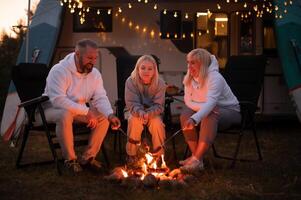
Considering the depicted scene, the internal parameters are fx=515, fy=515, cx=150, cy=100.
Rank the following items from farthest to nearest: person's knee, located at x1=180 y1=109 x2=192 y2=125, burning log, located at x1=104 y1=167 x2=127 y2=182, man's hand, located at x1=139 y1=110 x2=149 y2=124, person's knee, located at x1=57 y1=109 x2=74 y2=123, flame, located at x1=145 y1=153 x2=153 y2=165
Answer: person's knee, located at x1=180 y1=109 x2=192 y2=125
man's hand, located at x1=139 y1=110 x2=149 y2=124
person's knee, located at x1=57 y1=109 x2=74 y2=123
flame, located at x1=145 y1=153 x2=153 y2=165
burning log, located at x1=104 y1=167 x2=127 y2=182

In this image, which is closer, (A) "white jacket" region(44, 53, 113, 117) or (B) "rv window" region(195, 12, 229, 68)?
(A) "white jacket" region(44, 53, 113, 117)

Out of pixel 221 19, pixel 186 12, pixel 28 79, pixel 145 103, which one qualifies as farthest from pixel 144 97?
pixel 221 19

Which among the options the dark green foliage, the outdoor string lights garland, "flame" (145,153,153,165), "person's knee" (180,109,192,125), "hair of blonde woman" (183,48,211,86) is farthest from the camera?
the dark green foliage

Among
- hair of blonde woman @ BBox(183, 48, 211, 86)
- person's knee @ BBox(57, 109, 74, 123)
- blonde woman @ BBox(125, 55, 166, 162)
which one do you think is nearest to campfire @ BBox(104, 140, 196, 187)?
blonde woman @ BBox(125, 55, 166, 162)

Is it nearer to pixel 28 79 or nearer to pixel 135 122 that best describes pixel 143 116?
pixel 135 122

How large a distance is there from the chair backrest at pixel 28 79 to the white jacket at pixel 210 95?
4.78ft

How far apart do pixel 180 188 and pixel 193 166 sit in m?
0.48

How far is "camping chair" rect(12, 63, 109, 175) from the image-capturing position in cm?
430

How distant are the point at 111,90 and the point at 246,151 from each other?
2.73 meters

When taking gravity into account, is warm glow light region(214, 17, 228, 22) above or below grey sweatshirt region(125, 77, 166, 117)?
above

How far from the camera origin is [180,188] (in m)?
3.74

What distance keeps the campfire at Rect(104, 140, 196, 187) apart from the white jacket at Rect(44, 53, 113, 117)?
532mm

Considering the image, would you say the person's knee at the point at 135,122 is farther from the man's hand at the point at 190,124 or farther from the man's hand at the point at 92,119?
the man's hand at the point at 190,124

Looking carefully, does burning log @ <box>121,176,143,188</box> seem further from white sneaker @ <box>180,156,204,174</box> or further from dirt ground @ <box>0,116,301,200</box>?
white sneaker @ <box>180,156,204,174</box>
